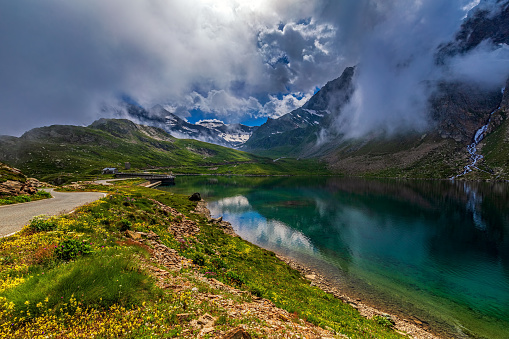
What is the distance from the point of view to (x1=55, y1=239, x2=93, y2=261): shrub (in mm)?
10396

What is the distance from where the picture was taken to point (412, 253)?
41156 mm

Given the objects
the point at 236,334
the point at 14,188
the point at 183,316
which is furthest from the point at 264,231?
the point at 236,334

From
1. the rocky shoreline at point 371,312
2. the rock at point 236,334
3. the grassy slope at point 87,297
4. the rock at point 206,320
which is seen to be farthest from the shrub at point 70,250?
the rocky shoreline at point 371,312

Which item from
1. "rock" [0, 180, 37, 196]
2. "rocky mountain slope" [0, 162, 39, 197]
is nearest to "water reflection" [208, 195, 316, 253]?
"rock" [0, 180, 37, 196]

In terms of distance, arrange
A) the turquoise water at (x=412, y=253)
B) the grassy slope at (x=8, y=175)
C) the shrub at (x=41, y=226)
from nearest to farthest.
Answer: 1. the shrub at (x=41, y=226)
2. the turquoise water at (x=412, y=253)
3. the grassy slope at (x=8, y=175)

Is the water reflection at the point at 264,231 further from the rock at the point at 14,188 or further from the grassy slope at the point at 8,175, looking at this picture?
the grassy slope at the point at 8,175

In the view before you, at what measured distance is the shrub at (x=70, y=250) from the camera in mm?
10396

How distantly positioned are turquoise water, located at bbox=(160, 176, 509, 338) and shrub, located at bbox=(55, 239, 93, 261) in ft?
100

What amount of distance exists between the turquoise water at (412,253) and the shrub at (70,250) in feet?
100

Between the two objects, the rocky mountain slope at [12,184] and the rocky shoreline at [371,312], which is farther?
the rocky mountain slope at [12,184]

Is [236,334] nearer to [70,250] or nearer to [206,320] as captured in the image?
[206,320]

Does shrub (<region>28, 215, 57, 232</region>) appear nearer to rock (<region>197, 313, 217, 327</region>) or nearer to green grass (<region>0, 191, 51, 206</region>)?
rock (<region>197, 313, 217, 327</region>)

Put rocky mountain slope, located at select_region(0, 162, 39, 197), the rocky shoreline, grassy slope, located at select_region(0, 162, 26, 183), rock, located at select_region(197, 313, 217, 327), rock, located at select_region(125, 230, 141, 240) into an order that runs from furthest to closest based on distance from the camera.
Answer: grassy slope, located at select_region(0, 162, 26, 183), rocky mountain slope, located at select_region(0, 162, 39, 197), the rocky shoreline, rock, located at select_region(125, 230, 141, 240), rock, located at select_region(197, 313, 217, 327)

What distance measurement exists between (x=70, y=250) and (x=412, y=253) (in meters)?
53.8
